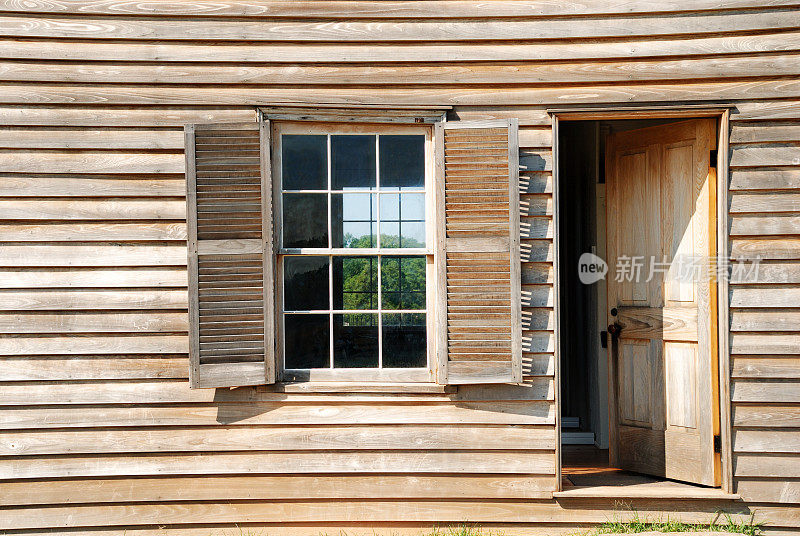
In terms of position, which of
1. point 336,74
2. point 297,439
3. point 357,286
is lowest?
point 297,439

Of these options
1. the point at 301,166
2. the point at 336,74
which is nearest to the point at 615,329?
Result: the point at 301,166

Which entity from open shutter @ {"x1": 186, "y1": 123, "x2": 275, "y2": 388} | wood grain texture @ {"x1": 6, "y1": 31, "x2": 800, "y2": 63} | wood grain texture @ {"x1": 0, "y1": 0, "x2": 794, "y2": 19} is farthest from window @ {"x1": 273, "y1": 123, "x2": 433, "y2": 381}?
wood grain texture @ {"x1": 0, "y1": 0, "x2": 794, "y2": 19}

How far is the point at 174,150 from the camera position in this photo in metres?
3.49

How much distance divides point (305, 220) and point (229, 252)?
480 mm

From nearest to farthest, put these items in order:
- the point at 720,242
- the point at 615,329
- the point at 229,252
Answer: the point at 229,252 → the point at 720,242 → the point at 615,329

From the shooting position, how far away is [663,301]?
3896 mm

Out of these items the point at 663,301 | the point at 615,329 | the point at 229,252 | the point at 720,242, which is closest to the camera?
the point at 229,252

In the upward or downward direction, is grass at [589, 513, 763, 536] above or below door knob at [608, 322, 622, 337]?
below

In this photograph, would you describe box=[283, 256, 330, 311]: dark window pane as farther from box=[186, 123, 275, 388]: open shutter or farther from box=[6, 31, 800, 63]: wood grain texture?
box=[6, 31, 800, 63]: wood grain texture

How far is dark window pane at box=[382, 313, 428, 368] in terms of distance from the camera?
3.55 metres

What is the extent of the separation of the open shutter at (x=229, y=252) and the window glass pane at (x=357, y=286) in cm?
43

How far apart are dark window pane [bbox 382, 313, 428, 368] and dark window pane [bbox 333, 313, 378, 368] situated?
0.22ft

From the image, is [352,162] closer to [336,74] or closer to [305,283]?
[336,74]

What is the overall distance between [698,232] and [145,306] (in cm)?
338
